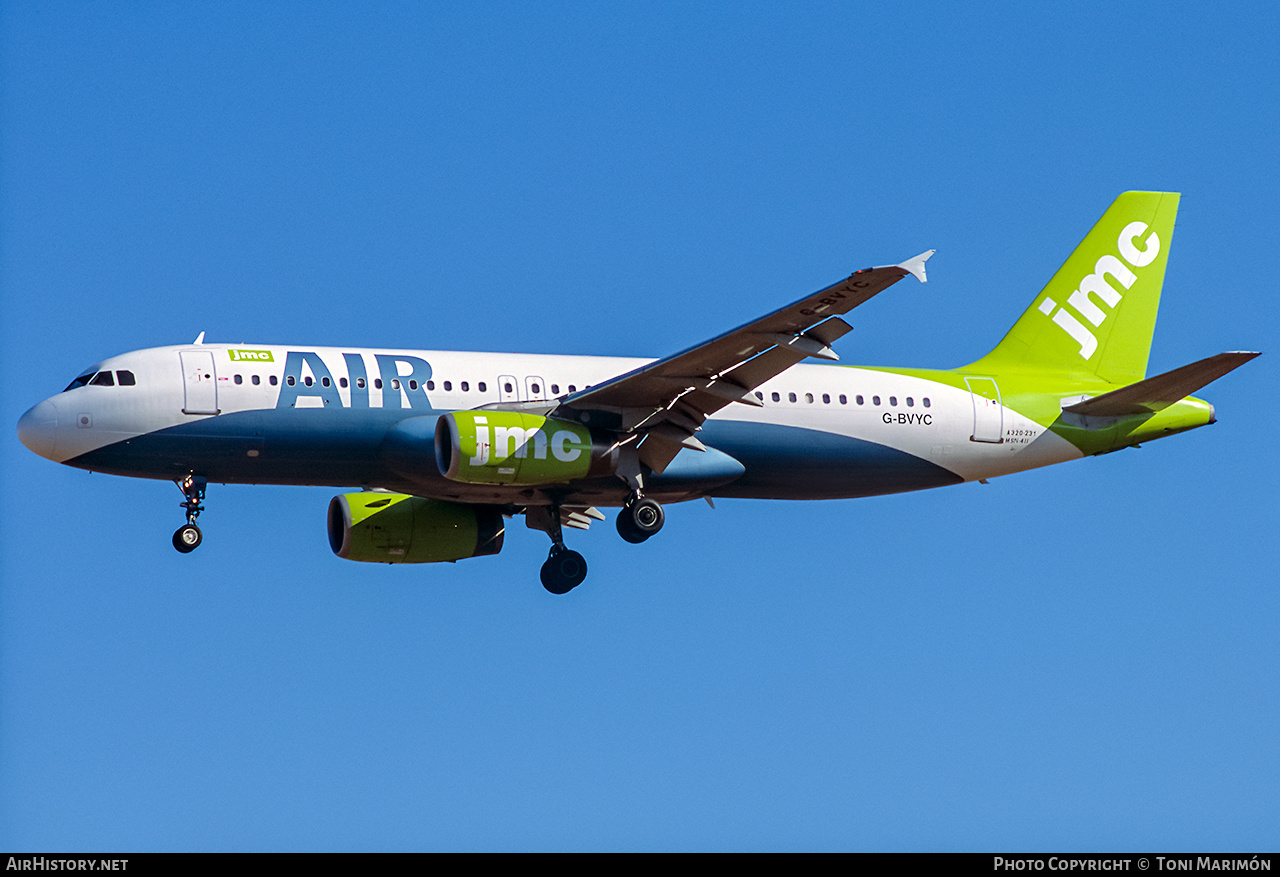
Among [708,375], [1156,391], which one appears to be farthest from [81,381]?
[1156,391]

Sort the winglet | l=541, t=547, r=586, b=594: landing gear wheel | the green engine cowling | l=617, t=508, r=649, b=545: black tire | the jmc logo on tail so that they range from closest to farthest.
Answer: the winglet
l=617, t=508, r=649, b=545: black tire
l=541, t=547, r=586, b=594: landing gear wheel
the green engine cowling
the jmc logo on tail

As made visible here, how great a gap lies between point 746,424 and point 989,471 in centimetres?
601

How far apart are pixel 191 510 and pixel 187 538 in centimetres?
54

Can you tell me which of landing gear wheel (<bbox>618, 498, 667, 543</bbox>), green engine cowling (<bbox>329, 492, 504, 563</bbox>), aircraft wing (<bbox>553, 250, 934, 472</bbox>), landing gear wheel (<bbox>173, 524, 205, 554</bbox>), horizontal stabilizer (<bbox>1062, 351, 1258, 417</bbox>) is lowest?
landing gear wheel (<bbox>173, 524, 205, 554</bbox>)

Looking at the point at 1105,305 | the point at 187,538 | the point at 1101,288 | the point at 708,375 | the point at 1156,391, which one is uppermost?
the point at 1101,288

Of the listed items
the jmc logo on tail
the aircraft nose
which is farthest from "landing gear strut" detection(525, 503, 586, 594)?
the jmc logo on tail

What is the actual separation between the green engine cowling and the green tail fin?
11.6m

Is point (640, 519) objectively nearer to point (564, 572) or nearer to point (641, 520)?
point (641, 520)

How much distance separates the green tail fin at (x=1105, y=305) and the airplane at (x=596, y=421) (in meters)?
0.07

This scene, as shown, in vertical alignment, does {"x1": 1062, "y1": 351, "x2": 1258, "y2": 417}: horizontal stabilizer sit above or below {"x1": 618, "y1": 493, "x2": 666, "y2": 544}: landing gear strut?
above

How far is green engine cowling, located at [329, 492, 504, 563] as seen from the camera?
1474 inches

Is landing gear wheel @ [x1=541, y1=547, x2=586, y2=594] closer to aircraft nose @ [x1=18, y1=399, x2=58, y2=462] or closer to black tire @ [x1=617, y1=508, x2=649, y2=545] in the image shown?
black tire @ [x1=617, y1=508, x2=649, y2=545]

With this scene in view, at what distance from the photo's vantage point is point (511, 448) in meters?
32.4

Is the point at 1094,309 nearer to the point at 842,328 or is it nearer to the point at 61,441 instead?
the point at 842,328
